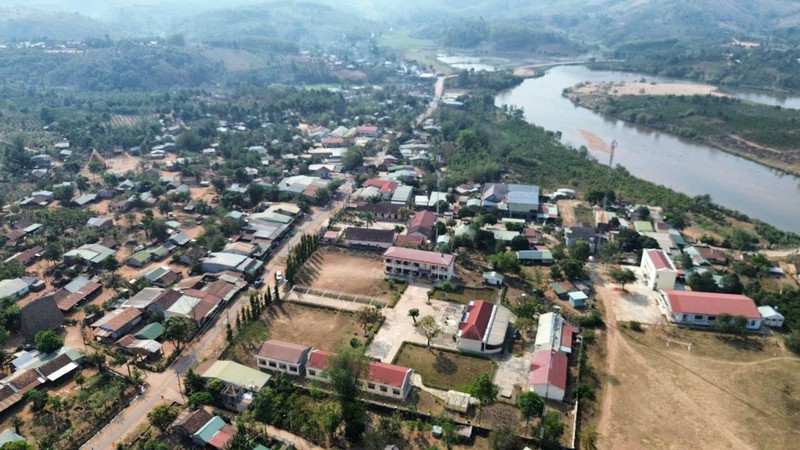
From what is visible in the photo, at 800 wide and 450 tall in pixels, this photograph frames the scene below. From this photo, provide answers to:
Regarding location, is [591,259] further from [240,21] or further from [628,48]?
A: [240,21]

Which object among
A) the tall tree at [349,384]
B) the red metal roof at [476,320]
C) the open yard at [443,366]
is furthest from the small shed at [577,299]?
the tall tree at [349,384]

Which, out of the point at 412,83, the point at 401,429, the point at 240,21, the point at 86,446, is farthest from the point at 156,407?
the point at 240,21

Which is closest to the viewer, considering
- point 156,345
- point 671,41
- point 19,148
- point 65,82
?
point 156,345

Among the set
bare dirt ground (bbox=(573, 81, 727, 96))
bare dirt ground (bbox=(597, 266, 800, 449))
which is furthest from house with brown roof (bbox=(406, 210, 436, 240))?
bare dirt ground (bbox=(573, 81, 727, 96))

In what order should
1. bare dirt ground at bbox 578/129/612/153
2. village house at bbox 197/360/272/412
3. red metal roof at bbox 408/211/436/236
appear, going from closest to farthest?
1. village house at bbox 197/360/272/412
2. red metal roof at bbox 408/211/436/236
3. bare dirt ground at bbox 578/129/612/153

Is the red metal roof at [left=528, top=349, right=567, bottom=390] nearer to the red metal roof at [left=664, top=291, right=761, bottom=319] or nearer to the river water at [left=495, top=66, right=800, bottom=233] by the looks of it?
the red metal roof at [left=664, top=291, right=761, bottom=319]

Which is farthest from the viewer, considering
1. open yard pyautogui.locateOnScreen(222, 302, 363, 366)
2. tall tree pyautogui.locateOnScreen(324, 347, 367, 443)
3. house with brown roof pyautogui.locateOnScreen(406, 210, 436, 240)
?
house with brown roof pyautogui.locateOnScreen(406, 210, 436, 240)

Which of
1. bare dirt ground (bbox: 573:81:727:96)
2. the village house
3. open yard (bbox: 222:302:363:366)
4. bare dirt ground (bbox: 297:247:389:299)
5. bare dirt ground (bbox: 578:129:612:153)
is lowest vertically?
open yard (bbox: 222:302:363:366)
